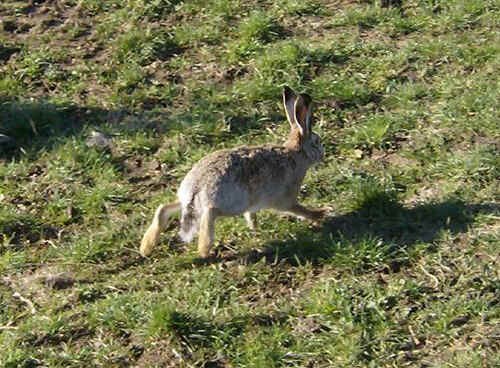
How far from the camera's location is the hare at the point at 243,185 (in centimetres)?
624

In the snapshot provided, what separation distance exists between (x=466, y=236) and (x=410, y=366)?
45.9 inches

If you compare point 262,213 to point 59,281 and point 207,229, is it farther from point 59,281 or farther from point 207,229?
point 59,281

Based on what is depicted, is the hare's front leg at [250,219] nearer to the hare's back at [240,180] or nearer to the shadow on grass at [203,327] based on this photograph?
the hare's back at [240,180]

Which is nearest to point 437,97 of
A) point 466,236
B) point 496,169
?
point 496,169

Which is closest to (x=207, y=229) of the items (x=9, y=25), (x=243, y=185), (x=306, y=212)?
(x=243, y=185)

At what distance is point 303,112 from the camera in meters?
6.95

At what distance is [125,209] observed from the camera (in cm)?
705

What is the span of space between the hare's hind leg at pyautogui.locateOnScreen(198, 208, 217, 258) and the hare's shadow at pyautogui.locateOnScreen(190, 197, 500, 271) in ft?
0.54

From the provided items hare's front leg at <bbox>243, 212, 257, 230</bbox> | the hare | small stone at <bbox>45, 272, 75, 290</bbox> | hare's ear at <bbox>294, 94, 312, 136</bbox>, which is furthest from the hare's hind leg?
hare's ear at <bbox>294, 94, 312, 136</bbox>

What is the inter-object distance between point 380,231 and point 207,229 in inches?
43.3

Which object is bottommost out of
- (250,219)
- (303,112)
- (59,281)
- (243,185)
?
(59,281)

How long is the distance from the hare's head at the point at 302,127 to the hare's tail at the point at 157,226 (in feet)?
3.06

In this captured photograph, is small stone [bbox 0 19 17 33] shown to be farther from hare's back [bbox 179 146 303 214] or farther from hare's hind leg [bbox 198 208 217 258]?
hare's hind leg [bbox 198 208 217 258]

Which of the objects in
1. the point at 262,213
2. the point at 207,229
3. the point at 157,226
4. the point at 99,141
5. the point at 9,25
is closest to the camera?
the point at 207,229
